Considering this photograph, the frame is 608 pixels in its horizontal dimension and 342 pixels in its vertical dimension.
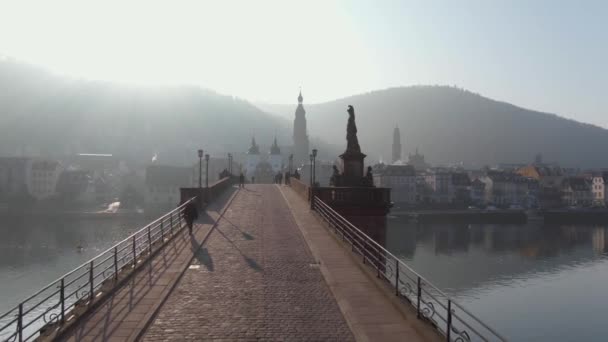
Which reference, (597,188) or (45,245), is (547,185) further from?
(45,245)

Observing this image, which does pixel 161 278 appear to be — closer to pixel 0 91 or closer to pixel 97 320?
pixel 97 320

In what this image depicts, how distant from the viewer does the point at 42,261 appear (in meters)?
54.5

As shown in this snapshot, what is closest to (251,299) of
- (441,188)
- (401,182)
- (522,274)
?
(522,274)

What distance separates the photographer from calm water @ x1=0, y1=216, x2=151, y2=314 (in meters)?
45.1

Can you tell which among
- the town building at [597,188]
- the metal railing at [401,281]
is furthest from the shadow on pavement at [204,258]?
the town building at [597,188]

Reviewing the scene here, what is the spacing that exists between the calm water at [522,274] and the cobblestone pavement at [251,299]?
26313mm

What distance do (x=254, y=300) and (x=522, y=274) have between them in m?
52.0

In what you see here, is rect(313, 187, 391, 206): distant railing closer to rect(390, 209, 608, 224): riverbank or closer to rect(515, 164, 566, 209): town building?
rect(390, 209, 608, 224): riverbank

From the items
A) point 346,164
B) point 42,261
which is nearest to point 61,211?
point 42,261

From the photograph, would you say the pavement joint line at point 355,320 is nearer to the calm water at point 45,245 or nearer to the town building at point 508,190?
the calm water at point 45,245

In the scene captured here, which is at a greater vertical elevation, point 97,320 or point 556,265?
point 97,320

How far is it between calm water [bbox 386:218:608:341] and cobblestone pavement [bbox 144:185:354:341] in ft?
86.3

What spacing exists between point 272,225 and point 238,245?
5268 millimetres

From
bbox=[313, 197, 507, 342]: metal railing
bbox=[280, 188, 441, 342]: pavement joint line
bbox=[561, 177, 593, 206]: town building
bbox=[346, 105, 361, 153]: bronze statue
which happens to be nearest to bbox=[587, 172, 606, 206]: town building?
bbox=[561, 177, 593, 206]: town building
